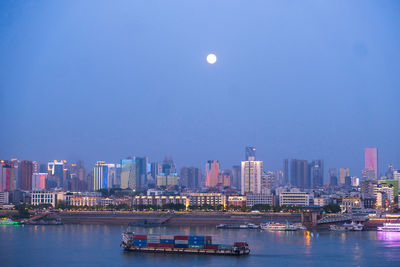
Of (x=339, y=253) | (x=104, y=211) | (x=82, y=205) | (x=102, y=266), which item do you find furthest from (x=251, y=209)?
(x=102, y=266)

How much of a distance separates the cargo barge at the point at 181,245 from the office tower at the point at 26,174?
6284 centimetres

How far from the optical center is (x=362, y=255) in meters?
28.6

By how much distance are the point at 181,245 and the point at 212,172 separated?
88.4m

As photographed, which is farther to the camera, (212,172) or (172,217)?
(212,172)

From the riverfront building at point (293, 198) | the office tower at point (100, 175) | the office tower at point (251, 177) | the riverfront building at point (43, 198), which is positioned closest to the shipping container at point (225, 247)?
the riverfront building at point (293, 198)

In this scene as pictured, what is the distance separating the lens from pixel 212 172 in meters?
118

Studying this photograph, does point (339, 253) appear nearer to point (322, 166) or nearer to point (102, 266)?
point (102, 266)

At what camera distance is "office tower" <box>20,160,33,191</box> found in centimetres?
9125

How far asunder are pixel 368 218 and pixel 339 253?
18605 mm

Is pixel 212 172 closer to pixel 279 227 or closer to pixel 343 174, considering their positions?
pixel 343 174

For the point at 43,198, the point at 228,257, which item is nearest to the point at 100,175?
the point at 43,198

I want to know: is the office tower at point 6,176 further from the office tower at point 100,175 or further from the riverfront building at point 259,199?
the office tower at point 100,175

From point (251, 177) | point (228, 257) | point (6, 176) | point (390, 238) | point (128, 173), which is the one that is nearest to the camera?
point (228, 257)

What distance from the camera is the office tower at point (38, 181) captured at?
3814 inches
